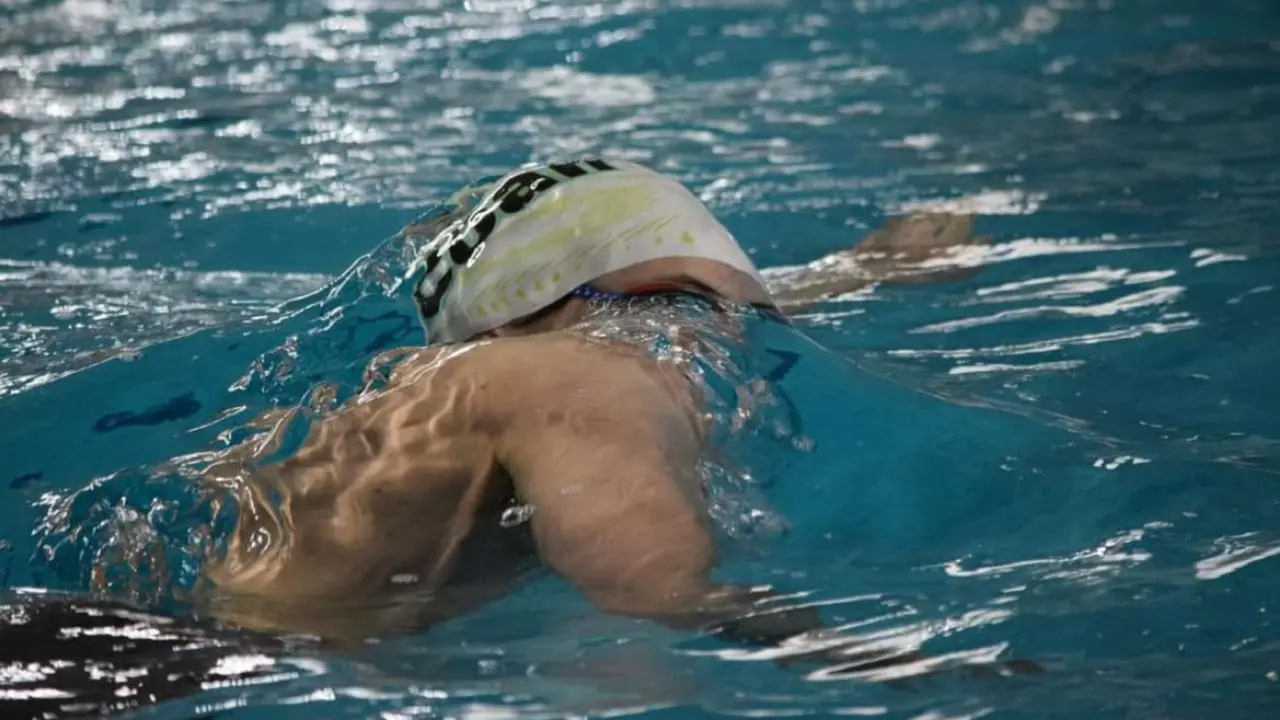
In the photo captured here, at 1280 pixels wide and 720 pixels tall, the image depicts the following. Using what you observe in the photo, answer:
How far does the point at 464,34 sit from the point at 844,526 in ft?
24.0

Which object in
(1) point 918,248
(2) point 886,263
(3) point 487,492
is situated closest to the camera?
(3) point 487,492

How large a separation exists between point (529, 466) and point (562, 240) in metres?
0.79

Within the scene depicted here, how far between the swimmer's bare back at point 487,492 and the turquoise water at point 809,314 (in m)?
0.14

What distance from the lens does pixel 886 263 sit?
5660mm

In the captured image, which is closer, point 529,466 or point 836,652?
point 836,652

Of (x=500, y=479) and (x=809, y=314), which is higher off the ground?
(x=500, y=479)

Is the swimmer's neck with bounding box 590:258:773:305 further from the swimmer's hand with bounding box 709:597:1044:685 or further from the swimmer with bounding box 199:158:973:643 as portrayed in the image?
the swimmer's hand with bounding box 709:597:1044:685

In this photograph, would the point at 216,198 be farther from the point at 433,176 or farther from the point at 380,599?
the point at 380,599

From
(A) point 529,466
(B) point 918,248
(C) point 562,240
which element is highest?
(C) point 562,240

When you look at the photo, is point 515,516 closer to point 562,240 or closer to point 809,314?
point 562,240

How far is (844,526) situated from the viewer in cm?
345

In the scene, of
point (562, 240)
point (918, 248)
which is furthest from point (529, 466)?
point (918, 248)

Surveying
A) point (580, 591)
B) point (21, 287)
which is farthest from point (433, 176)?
point (580, 591)

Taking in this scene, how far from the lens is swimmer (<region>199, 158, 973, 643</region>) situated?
2.75 metres
